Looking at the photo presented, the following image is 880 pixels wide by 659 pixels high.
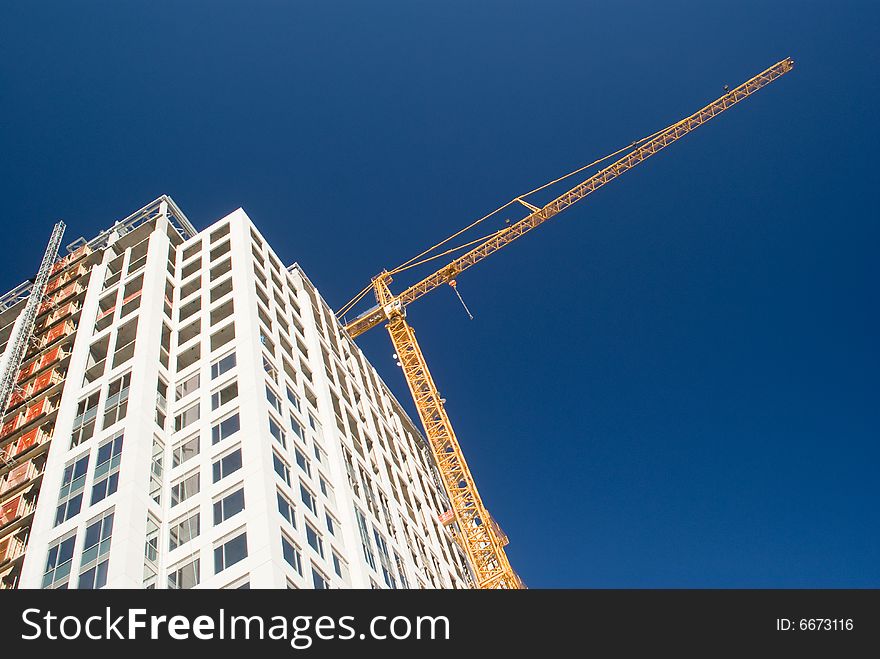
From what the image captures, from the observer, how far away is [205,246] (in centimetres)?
6856

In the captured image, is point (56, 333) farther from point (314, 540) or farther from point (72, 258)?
point (314, 540)

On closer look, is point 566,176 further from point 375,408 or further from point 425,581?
point 425,581

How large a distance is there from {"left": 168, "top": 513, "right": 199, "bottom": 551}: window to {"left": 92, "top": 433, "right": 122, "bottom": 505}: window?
380 centimetres

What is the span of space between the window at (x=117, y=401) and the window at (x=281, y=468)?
32.1 ft

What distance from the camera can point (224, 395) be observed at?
162 ft

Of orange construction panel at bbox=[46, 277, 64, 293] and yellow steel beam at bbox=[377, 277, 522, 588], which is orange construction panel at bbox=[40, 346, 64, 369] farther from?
yellow steel beam at bbox=[377, 277, 522, 588]

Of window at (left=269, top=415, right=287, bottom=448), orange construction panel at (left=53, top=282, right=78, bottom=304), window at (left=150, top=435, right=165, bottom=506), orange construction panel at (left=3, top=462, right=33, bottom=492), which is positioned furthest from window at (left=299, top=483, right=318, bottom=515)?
orange construction panel at (left=53, top=282, right=78, bottom=304)

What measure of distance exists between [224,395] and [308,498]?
8740 mm

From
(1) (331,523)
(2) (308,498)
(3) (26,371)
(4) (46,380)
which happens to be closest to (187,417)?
(2) (308,498)

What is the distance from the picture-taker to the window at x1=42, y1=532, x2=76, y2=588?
38.9m
